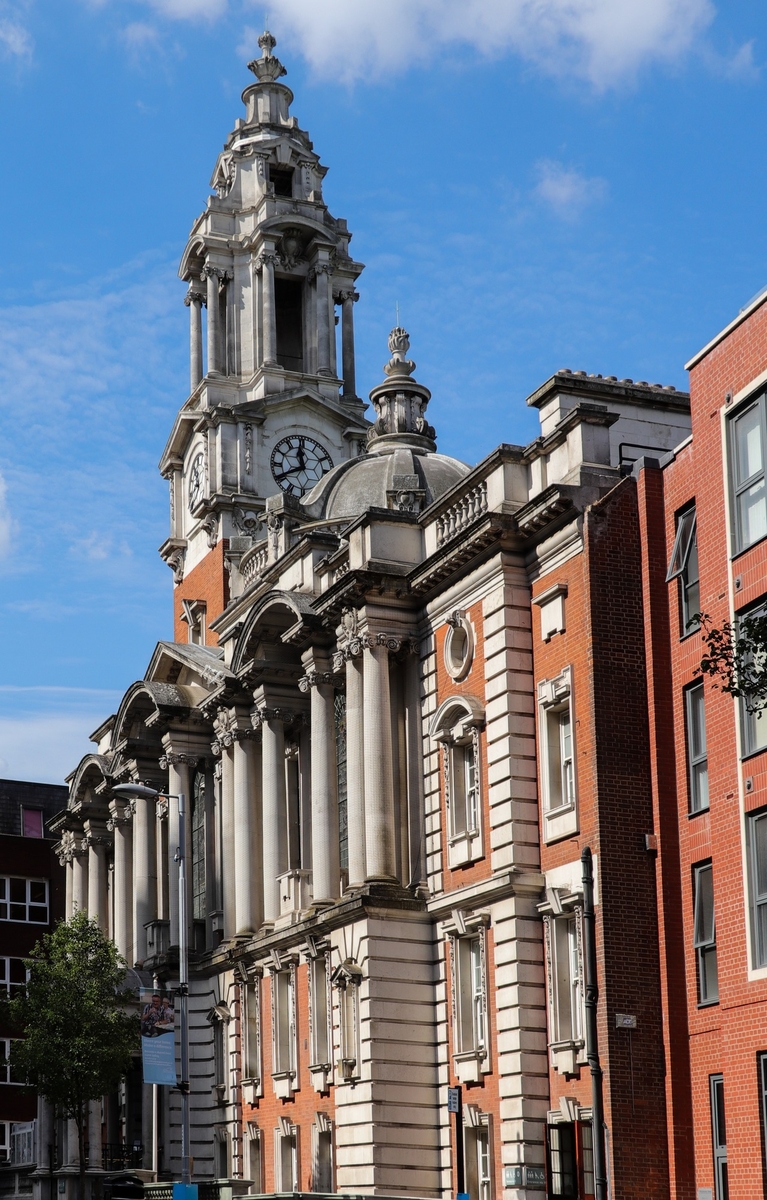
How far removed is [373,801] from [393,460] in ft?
42.1

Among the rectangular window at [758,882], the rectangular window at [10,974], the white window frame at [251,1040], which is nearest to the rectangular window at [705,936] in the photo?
the rectangular window at [758,882]

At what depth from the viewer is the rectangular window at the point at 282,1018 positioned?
44312mm

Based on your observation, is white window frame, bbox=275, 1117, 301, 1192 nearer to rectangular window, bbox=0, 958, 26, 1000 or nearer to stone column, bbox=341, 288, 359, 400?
rectangular window, bbox=0, 958, 26, 1000

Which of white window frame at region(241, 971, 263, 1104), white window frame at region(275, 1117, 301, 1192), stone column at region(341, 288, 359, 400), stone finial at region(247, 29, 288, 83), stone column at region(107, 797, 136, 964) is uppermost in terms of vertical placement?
stone finial at region(247, 29, 288, 83)

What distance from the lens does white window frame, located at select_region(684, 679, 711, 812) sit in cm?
3206

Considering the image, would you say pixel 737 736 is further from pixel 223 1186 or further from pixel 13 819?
pixel 13 819

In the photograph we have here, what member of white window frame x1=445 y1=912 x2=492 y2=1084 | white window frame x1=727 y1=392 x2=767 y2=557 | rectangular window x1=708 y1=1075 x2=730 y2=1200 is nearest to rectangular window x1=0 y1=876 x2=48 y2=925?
white window frame x1=445 y1=912 x2=492 y2=1084

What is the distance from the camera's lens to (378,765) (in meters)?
40.3

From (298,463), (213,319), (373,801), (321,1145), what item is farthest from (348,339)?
(321,1145)

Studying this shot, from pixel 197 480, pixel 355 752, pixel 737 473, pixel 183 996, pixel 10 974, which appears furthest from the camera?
pixel 10 974

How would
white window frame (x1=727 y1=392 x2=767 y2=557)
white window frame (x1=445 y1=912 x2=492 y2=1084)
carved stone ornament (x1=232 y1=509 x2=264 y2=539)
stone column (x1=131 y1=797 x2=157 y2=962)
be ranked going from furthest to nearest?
carved stone ornament (x1=232 y1=509 x2=264 y2=539), stone column (x1=131 y1=797 x2=157 y2=962), white window frame (x1=445 y1=912 x2=492 y2=1084), white window frame (x1=727 y1=392 x2=767 y2=557)

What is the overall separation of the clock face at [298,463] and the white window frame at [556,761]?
2598cm

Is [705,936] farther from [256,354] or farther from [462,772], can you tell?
[256,354]

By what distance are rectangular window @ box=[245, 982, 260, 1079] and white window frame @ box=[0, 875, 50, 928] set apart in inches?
999
